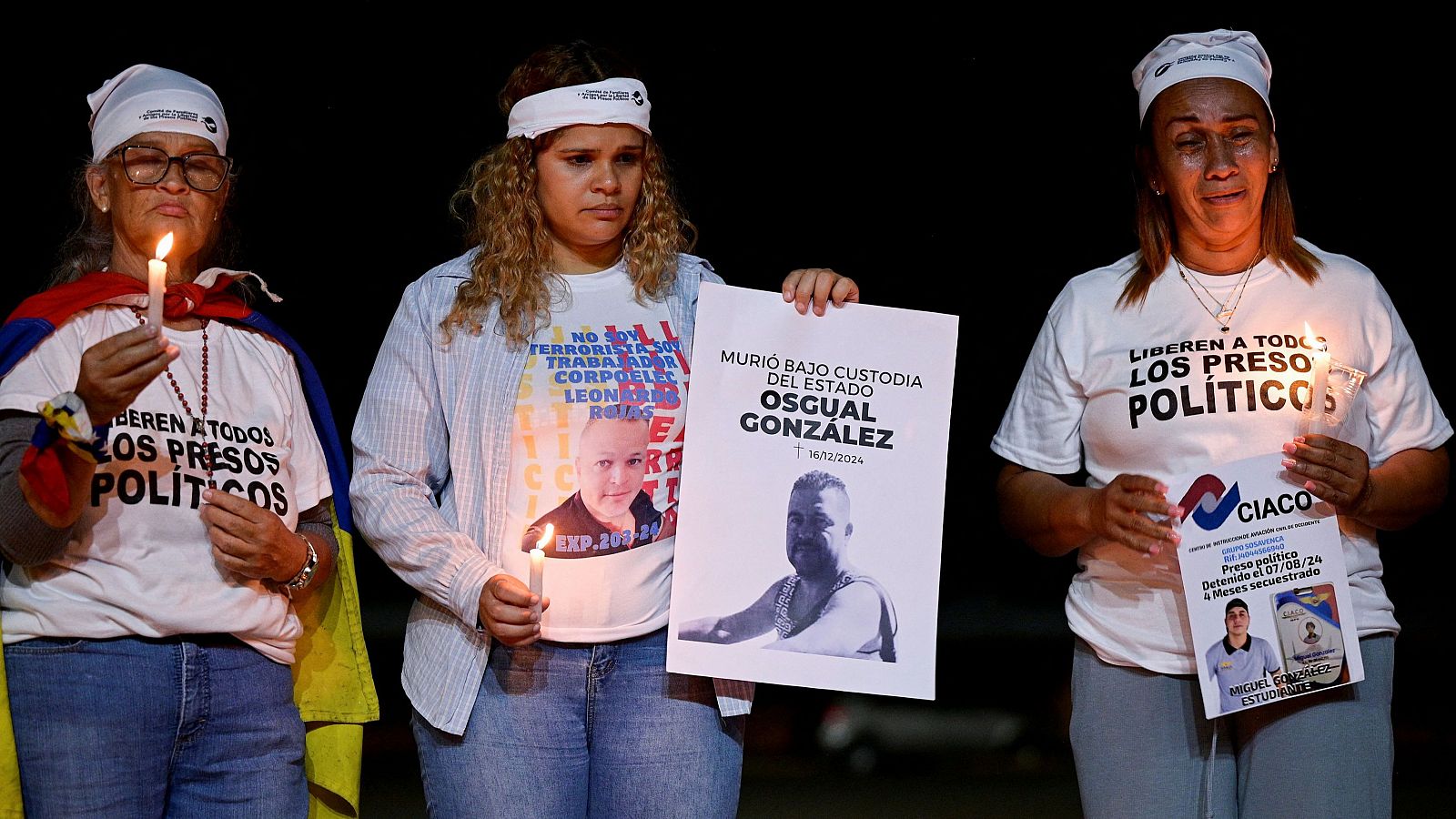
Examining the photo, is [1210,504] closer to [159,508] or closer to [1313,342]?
[1313,342]

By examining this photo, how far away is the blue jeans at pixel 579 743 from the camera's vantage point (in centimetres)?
204

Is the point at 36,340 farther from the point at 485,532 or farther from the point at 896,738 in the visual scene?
the point at 896,738

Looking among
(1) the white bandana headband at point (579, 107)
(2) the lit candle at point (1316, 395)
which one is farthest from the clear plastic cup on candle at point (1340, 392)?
(1) the white bandana headband at point (579, 107)

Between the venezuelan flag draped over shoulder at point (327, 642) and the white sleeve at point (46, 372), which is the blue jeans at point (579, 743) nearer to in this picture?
the venezuelan flag draped over shoulder at point (327, 642)

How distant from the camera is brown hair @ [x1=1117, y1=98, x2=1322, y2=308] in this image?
227 cm

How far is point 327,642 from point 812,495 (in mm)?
887

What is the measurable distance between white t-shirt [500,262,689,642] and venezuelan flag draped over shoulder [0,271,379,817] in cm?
42

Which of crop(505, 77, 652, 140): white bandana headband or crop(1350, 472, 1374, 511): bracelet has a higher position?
crop(505, 77, 652, 140): white bandana headband

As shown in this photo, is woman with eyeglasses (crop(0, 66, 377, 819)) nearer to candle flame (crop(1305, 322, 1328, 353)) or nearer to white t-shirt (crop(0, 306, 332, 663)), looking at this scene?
white t-shirt (crop(0, 306, 332, 663))

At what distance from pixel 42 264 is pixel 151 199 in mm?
1547

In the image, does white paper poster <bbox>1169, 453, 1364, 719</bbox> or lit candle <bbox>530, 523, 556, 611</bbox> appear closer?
lit candle <bbox>530, 523, 556, 611</bbox>

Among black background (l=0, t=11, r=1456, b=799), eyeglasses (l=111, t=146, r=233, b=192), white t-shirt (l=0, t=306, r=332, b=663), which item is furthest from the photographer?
black background (l=0, t=11, r=1456, b=799)

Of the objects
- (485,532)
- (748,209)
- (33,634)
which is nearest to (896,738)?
(748,209)

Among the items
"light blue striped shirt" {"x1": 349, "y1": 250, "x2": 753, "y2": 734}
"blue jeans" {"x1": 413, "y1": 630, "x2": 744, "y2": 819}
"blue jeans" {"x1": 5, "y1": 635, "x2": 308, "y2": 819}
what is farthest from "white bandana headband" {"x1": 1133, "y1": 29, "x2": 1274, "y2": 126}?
"blue jeans" {"x1": 5, "y1": 635, "x2": 308, "y2": 819}
